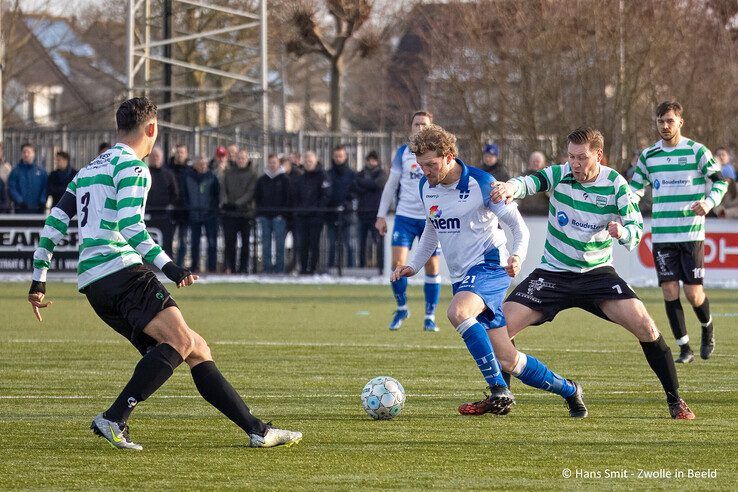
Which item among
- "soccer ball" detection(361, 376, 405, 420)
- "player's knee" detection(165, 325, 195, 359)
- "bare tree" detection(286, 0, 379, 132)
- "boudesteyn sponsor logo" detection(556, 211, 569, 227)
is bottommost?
"soccer ball" detection(361, 376, 405, 420)

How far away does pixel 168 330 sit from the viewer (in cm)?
656

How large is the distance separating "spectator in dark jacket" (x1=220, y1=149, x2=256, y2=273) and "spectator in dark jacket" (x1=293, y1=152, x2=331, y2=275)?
76 cm

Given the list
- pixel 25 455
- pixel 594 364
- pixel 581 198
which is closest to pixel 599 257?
pixel 581 198

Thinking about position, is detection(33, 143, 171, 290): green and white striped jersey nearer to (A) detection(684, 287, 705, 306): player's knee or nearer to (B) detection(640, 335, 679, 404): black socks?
(B) detection(640, 335, 679, 404): black socks

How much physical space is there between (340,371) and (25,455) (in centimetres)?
382

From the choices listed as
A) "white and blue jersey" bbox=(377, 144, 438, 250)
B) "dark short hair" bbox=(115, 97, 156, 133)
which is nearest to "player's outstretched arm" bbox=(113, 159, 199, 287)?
"dark short hair" bbox=(115, 97, 156, 133)

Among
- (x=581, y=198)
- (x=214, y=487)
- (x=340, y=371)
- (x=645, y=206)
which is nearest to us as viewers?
(x=214, y=487)

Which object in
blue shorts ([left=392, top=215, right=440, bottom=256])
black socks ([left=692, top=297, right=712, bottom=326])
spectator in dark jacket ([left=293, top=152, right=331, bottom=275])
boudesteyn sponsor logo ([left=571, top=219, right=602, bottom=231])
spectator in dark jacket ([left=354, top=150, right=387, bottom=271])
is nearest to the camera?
boudesteyn sponsor logo ([left=571, top=219, right=602, bottom=231])

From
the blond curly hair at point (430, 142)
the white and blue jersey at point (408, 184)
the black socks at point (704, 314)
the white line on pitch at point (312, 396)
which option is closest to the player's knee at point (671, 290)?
the black socks at point (704, 314)

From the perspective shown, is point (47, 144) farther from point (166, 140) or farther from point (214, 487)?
point (214, 487)

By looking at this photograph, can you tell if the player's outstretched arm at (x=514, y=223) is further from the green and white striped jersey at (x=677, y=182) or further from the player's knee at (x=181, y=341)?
the green and white striped jersey at (x=677, y=182)

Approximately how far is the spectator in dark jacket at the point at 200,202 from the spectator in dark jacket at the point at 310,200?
133 cm

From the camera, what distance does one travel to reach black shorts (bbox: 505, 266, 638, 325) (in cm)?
782

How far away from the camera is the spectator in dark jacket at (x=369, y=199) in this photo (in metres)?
20.9
